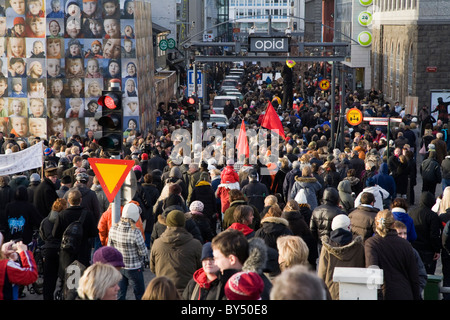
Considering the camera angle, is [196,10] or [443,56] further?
[196,10]

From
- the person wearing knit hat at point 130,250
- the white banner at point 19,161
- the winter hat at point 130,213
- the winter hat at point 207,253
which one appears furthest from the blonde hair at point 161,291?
the white banner at point 19,161

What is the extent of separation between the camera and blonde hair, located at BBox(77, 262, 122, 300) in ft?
19.6

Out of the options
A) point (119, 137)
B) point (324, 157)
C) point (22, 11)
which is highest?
point (22, 11)

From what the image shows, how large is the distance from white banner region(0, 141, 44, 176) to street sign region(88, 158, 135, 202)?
6736mm

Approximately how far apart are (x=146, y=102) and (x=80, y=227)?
19909mm

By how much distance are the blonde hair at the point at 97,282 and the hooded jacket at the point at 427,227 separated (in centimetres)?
600

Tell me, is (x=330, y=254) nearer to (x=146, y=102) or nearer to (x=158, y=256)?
(x=158, y=256)

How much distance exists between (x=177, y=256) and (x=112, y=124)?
226cm

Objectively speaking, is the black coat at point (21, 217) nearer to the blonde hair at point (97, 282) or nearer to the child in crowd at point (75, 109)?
the blonde hair at point (97, 282)

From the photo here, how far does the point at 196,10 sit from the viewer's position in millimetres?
95125

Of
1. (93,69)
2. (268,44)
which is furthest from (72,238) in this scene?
(93,69)

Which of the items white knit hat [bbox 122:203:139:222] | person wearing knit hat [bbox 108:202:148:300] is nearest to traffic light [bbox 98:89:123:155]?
white knit hat [bbox 122:203:139:222]

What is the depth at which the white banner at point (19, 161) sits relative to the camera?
1659 centimetres
